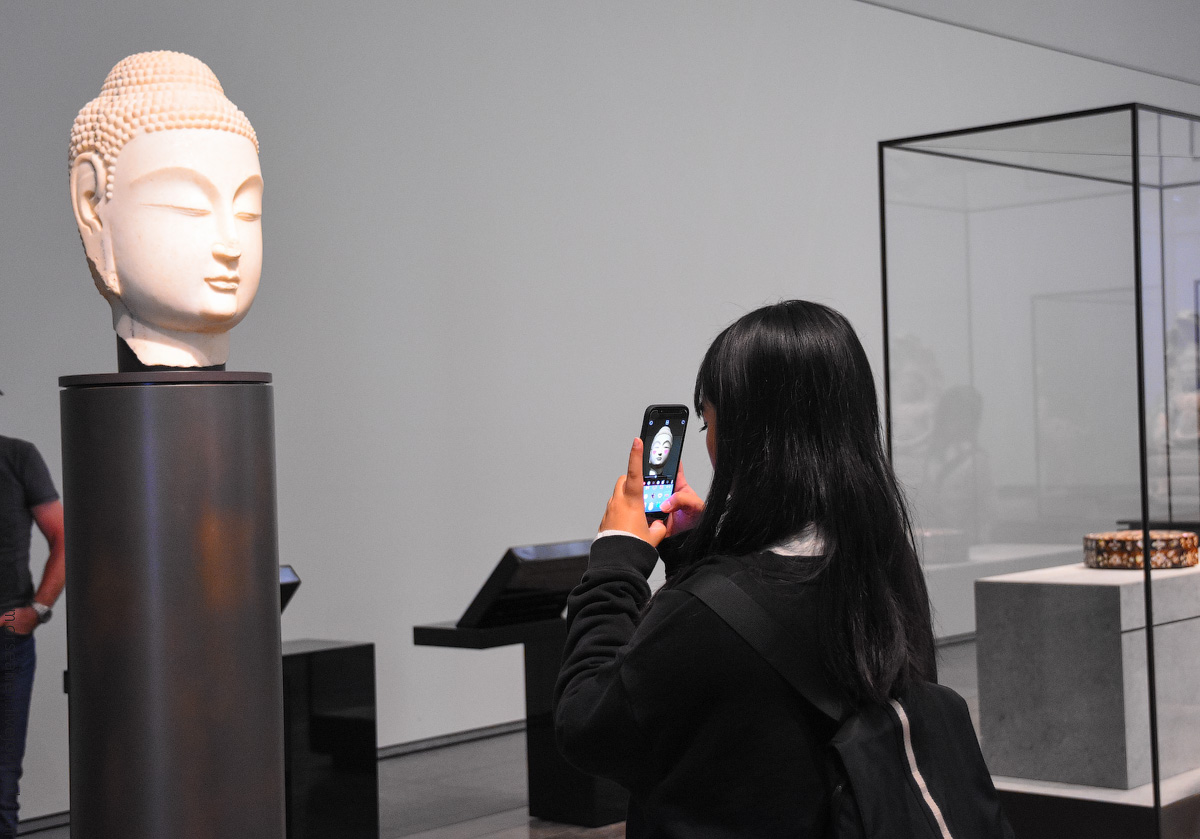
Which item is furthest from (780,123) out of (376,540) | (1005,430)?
(1005,430)

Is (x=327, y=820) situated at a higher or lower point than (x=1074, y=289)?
lower

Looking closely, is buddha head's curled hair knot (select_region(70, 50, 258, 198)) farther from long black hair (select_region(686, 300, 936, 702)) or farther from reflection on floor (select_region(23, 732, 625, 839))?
reflection on floor (select_region(23, 732, 625, 839))

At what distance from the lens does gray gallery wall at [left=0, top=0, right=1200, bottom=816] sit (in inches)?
188

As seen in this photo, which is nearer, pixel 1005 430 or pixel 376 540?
pixel 1005 430

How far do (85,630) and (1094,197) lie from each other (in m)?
2.91

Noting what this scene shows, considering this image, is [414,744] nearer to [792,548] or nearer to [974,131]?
[974,131]

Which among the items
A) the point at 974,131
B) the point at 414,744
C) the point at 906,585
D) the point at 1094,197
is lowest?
the point at 414,744

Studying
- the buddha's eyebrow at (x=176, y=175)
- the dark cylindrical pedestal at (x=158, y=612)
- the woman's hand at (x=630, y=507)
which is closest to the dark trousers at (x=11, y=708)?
the dark cylindrical pedestal at (x=158, y=612)

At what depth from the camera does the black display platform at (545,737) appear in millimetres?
4375

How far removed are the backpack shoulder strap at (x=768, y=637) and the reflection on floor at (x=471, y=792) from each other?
8.30ft

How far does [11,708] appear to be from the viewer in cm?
329

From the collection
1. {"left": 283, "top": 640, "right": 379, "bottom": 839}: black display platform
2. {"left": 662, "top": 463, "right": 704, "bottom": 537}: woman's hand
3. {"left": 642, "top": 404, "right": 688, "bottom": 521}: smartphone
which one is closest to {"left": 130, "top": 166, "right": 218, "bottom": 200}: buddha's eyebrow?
{"left": 642, "top": 404, "right": 688, "bottom": 521}: smartphone

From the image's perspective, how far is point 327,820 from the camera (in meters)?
3.89

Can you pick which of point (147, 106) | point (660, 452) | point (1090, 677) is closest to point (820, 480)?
point (660, 452)
